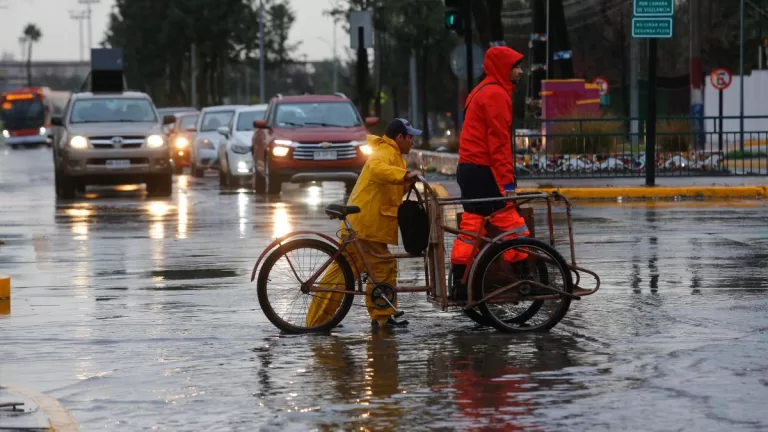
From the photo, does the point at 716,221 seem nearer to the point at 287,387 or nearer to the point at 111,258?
the point at 111,258

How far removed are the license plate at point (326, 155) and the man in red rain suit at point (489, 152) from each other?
17.1m

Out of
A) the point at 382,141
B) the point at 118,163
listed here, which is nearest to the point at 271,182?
the point at 118,163

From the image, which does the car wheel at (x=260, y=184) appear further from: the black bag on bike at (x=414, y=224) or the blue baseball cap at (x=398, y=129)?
the black bag on bike at (x=414, y=224)

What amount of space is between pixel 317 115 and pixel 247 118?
5562mm

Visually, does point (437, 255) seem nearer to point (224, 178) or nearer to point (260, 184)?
point (260, 184)

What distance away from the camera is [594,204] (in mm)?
24953

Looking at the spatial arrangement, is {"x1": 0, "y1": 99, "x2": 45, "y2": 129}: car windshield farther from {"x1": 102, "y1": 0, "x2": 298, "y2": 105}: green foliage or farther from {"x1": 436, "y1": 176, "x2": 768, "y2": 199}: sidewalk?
{"x1": 436, "y1": 176, "x2": 768, "y2": 199}: sidewalk

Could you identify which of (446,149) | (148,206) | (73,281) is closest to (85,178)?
(148,206)

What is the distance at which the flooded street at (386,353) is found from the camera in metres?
8.07

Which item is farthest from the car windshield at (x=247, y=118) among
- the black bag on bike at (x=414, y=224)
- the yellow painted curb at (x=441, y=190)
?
the black bag on bike at (x=414, y=224)

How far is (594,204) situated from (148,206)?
6969 millimetres

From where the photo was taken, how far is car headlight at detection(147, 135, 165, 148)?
29.8 m

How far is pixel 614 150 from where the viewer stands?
98.8 feet

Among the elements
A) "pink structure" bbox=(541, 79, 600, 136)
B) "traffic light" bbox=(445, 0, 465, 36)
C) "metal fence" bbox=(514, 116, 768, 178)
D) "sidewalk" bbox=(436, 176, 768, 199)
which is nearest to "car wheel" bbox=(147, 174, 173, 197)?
"sidewalk" bbox=(436, 176, 768, 199)
